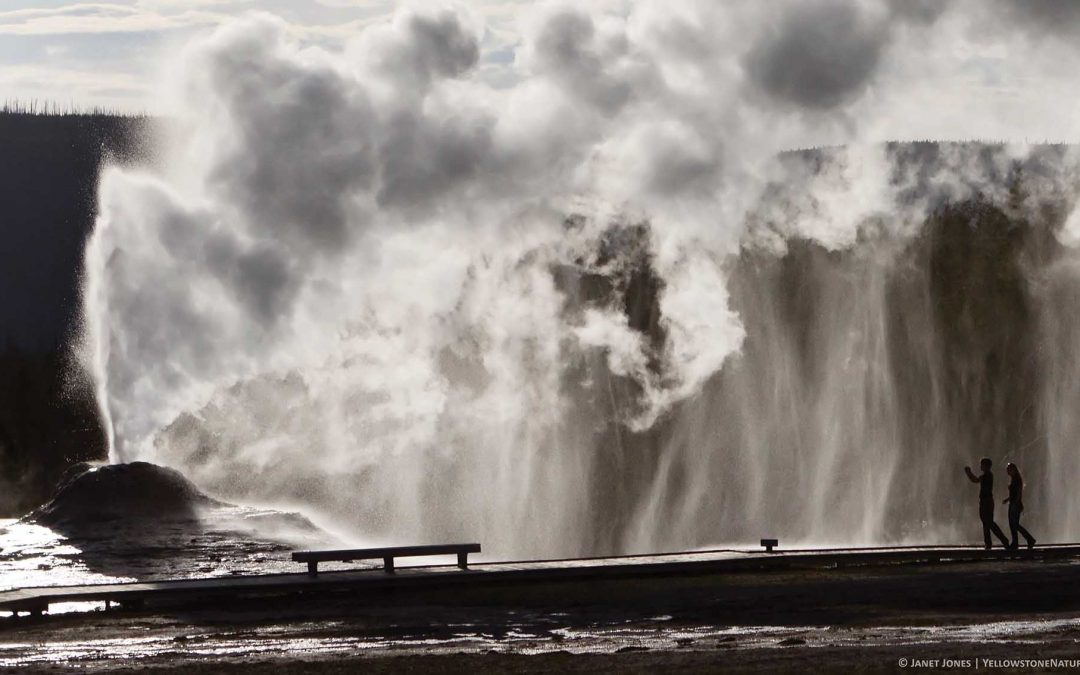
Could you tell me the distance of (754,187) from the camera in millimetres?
57969

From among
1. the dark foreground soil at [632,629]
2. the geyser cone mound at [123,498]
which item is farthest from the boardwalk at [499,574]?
the geyser cone mound at [123,498]

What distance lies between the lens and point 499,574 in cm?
2245

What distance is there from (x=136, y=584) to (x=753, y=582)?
7.98 meters

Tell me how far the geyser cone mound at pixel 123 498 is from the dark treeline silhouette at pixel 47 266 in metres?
61.2

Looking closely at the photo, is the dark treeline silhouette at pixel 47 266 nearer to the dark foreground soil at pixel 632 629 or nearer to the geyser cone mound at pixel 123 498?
the geyser cone mound at pixel 123 498

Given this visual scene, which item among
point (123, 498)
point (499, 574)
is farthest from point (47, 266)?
point (499, 574)

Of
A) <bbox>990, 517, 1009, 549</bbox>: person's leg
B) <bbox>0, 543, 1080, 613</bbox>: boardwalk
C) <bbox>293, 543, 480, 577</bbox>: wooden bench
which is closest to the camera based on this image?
<bbox>0, 543, 1080, 613</bbox>: boardwalk

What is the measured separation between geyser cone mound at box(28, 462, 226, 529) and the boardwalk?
7.90 m

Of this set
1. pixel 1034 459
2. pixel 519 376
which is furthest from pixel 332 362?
pixel 1034 459

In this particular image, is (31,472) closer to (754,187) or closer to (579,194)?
(579,194)

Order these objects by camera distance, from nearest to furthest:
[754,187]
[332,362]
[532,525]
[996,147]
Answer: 1. [532,525]
2. [754,187]
3. [332,362]
4. [996,147]

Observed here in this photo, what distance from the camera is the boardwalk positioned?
2123 centimetres

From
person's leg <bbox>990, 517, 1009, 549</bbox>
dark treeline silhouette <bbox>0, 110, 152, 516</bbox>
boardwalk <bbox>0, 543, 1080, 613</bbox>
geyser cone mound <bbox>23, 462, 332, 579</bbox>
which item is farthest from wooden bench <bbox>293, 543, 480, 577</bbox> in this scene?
dark treeline silhouette <bbox>0, 110, 152, 516</bbox>

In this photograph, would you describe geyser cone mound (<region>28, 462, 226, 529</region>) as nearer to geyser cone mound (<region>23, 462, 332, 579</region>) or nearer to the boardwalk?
geyser cone mound (<region>23, 462, 332, 579</region>)
